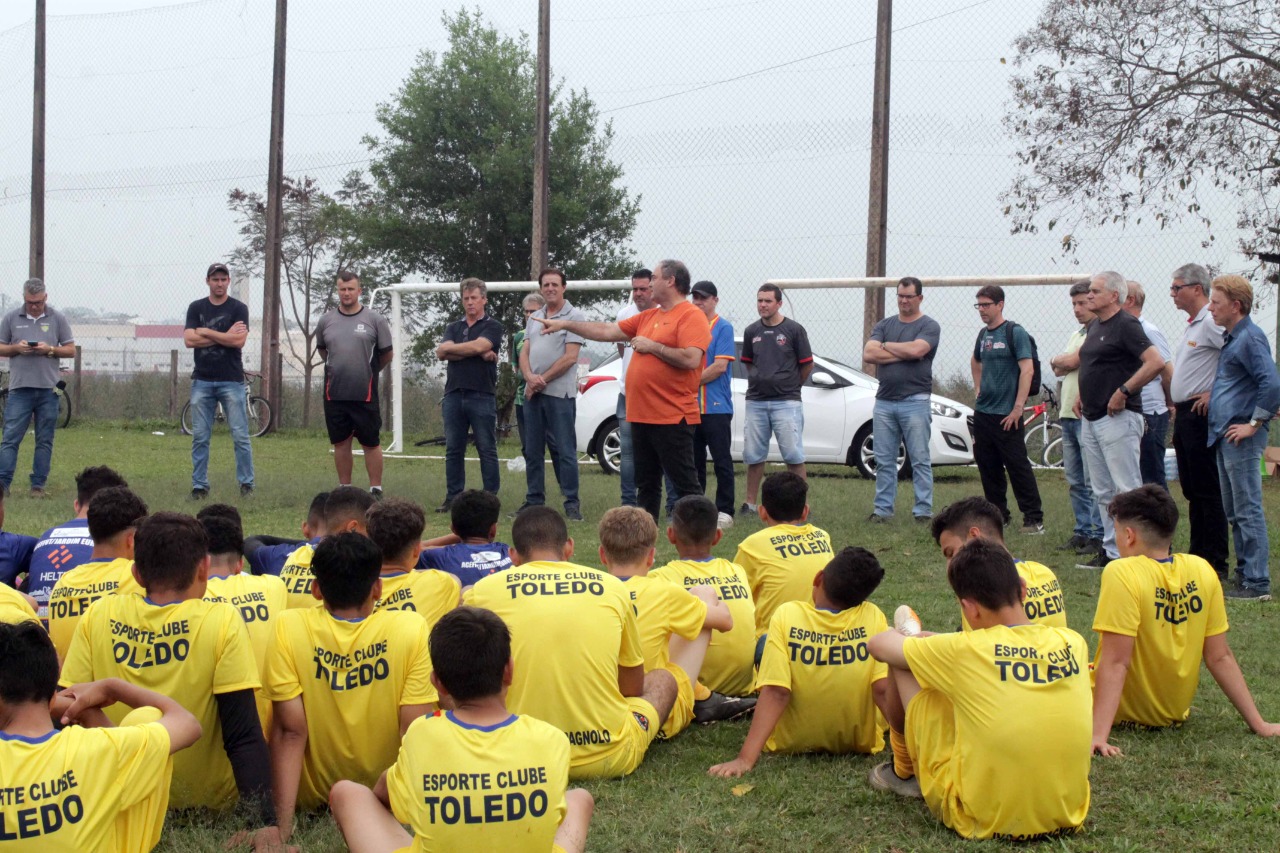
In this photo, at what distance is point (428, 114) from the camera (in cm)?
2314

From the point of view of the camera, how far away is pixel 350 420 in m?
9.56

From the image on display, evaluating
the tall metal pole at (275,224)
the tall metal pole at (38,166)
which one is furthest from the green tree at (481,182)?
the tall metal pole at (38,166)

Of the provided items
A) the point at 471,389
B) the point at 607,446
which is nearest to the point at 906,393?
the point at 471,389

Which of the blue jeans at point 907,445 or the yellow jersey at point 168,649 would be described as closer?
the yellow jersey at point 168,649

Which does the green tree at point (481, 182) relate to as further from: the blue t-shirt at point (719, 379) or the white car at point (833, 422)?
the blue t-shirt at point (719, 379)

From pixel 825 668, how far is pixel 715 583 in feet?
2.20

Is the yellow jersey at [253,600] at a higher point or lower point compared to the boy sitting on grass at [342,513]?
lower

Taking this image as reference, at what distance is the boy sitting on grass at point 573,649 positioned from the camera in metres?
3.79

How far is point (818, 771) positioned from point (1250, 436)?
4030mm

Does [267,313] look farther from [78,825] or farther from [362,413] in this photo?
[78,825]

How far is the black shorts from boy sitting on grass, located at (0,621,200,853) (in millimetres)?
6735

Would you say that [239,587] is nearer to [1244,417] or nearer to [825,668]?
[825,668]

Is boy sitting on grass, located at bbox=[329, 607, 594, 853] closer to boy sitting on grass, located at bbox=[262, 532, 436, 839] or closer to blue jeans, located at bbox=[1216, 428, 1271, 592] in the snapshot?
boy sitting on grass, located at bbox=[262, 532, 436, 839]

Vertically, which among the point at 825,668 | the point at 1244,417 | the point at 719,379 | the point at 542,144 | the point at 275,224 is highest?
the point at 542,144
